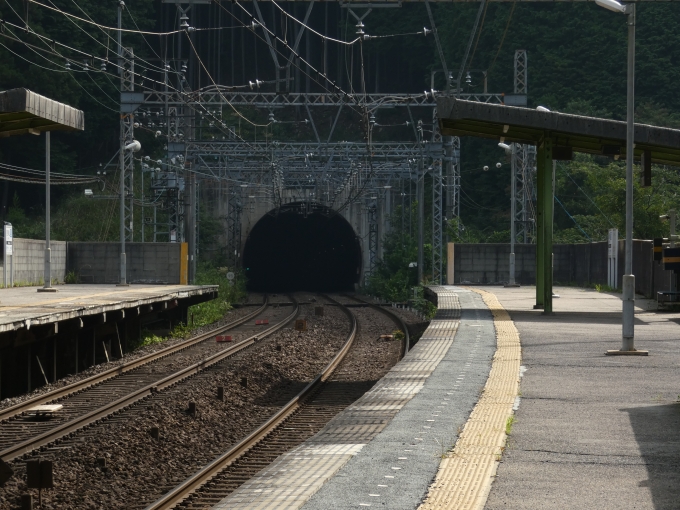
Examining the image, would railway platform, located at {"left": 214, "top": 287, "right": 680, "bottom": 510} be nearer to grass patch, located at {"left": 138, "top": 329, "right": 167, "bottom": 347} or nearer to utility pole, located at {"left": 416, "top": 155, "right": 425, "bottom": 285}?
grass patch, located at {"left": 138, "top": 329, "right": 167, "bottom": 347}

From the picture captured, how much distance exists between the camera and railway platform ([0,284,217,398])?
53.6ft

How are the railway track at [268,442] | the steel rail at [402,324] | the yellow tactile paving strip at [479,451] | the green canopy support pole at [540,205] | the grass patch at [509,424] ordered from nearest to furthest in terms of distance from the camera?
the yellow tactile paving strip at [479,451] → the grass patch at [509,424] → the railway track at [268,442] → the green canopy support pole at [540,205] → the steel rail at [402,324]

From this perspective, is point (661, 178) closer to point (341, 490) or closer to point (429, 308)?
point (429, 308)

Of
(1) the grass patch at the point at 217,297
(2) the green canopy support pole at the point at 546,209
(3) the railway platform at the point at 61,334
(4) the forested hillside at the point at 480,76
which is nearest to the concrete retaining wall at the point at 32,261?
(1) the grass patch at the point at 217,297

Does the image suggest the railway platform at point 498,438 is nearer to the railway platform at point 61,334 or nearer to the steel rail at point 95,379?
the steel rail at point 95,379

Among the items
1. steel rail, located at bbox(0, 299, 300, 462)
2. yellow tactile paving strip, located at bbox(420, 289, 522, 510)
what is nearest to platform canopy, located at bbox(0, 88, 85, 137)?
steel rail, located at bbox(0, 299, 300, 462)

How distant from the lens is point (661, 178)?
4309 centimetres

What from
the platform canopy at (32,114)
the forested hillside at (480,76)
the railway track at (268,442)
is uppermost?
the forested hillside at (480,76)

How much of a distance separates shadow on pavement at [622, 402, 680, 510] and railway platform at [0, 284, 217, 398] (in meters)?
8.84

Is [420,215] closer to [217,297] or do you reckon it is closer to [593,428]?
[217,297]

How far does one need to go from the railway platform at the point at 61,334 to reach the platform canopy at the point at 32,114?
10.6 feet

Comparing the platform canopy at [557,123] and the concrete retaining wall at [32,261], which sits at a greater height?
the platform canopy at [557,123]

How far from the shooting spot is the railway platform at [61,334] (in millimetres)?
16328

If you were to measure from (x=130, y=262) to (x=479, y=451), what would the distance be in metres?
34.6
